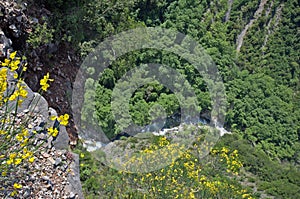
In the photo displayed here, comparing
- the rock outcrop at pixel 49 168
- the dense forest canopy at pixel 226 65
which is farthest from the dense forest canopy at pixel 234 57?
the rock outcrop at pixel 49 168

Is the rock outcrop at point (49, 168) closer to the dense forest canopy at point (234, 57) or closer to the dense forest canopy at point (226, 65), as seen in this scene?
the dense forest canopy at point (226, 65)

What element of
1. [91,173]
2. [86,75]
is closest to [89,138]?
[86,75]

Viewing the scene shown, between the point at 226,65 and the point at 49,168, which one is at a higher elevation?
the point at 49,168

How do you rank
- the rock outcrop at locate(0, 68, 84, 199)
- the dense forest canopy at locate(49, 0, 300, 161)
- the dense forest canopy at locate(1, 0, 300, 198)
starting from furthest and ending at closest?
the dense forest canopy at locate(49, 0, 300, 161) < the dense forest canopy at locate(1, 0, 300, 198) < the rock outcrop at locate(0, 68, 84, 199)

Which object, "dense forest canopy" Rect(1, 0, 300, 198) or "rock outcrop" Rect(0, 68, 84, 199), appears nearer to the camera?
"rock outcrop" Rect(0, 68, 84, 199)

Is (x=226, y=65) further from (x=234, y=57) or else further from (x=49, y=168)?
(x=49, y=168)

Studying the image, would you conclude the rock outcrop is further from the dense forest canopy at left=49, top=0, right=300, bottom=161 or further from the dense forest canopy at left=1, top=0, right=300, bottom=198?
the dense forest canopy at left=49, top=0, right=300, bottom=161

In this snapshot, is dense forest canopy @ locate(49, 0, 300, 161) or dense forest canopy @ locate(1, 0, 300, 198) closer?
dense forest canopy @ locate(1, 0, 300, 198)

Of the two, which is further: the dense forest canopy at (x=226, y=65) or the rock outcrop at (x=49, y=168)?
the dense forest canopy at (x=226, y=65)

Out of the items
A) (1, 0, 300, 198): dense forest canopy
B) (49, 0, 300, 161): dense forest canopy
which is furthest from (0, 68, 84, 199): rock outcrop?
(49, 0, 300, 161): dense forest canopy

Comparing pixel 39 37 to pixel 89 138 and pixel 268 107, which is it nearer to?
pixel 89 138

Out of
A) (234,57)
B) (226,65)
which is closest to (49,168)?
(226,65)

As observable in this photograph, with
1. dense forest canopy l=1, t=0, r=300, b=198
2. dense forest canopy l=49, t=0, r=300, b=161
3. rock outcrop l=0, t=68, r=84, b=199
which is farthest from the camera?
dense forest canopy l=49, t=0, r=300, b=161
